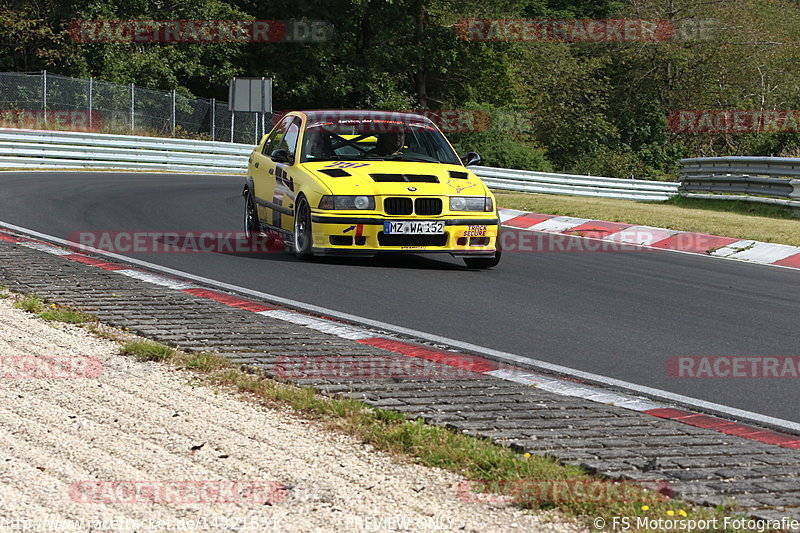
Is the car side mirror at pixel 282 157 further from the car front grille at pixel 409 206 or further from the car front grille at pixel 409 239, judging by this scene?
the car front grille at pixel 409 239

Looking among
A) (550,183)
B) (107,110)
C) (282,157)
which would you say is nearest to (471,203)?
(282,157)

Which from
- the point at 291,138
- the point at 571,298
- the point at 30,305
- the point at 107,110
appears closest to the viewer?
the point at 30,305

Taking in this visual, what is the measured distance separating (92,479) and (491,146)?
37.6m

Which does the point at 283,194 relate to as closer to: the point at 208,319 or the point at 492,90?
the point at 208,319

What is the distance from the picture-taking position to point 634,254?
1374 centimetres

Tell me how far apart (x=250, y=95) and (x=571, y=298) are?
27.6m

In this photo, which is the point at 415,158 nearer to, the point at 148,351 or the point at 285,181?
the point at 285,181

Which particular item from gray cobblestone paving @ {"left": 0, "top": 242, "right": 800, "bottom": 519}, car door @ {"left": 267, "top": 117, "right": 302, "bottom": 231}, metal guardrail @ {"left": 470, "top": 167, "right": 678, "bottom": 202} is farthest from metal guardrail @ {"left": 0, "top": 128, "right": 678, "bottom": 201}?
gray cobblestone paving @ {"left": 0, "top": 242, "right": 800, "bottom": 519}

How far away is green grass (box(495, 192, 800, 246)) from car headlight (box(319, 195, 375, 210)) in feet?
A: 19.8

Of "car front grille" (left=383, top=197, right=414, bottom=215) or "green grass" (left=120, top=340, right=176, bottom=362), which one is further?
"car front grille" (left=383, top=197, right=414, bottom=215)

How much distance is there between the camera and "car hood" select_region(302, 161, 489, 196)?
11.2m

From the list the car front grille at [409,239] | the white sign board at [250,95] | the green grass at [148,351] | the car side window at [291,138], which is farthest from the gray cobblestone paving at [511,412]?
the white sign board at [250,95]

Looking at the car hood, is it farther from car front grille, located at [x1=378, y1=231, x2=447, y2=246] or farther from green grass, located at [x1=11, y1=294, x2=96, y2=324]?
green grass, located at [x1=11, y1=294, x2=96, y2=324]

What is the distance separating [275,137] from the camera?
43.6 ft
